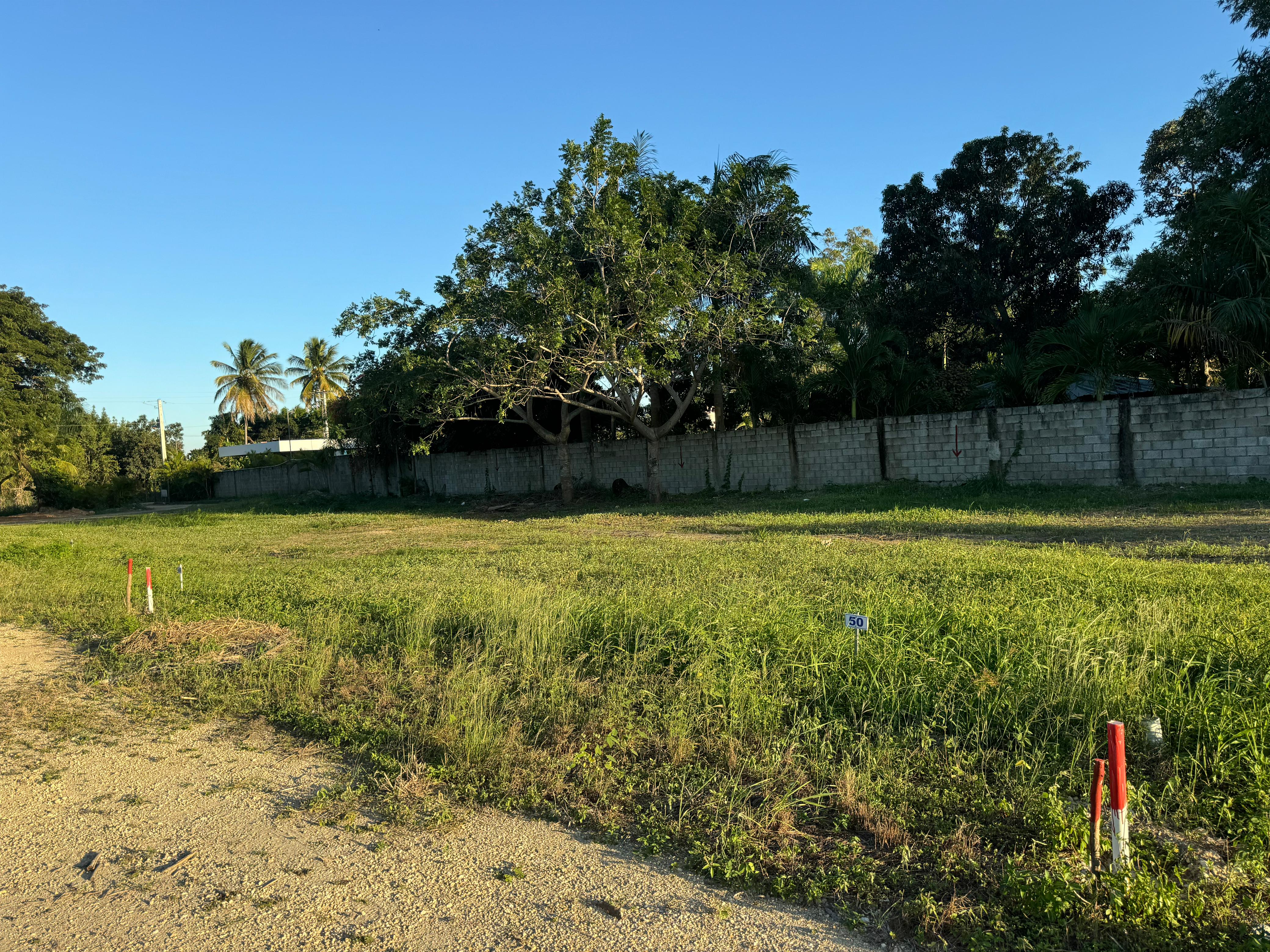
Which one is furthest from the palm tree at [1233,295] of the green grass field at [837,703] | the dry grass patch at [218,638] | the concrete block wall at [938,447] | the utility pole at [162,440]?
Answer: the utility pole at [162,440]

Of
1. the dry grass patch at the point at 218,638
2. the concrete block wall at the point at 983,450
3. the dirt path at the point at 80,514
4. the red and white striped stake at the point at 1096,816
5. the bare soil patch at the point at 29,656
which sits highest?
the concrete block wall at the point at 983,450

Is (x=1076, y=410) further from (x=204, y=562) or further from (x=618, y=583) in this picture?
(x=204, y=562)

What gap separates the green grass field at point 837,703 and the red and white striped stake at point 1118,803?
0.07 m

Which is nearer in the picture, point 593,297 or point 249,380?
point 593,297

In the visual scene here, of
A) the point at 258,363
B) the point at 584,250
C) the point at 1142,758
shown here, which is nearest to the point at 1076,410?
the point at 584,250

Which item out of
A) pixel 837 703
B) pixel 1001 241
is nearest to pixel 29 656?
pixel 837 703

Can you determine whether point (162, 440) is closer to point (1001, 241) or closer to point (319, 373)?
point (319, 373)

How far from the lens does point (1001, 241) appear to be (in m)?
24.5

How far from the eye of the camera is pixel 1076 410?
16.1 m

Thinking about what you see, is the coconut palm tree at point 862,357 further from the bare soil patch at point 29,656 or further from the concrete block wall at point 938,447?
the bare soil patch at point 29,656

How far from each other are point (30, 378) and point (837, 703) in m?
48.2

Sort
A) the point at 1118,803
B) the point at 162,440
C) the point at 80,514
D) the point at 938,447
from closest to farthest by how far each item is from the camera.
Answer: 1. the point at 1118,803
2. the point at 938,447
3. the point at 80,514
4. the point at 162,440

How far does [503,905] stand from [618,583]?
599 cm

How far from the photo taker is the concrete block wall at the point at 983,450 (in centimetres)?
1447
